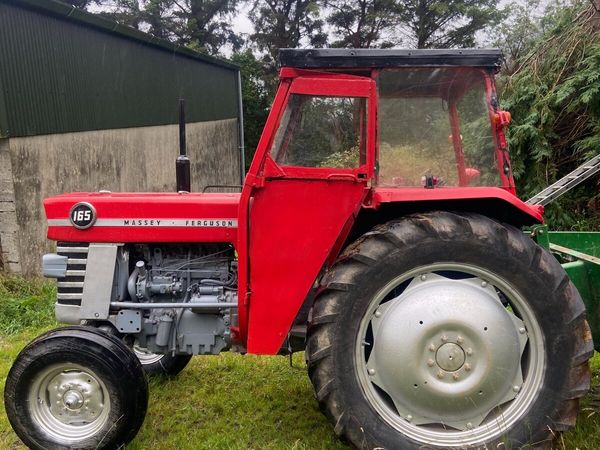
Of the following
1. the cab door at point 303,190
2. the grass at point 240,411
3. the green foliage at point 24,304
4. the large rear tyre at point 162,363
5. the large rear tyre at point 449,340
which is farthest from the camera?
the green foliage at point 24,304

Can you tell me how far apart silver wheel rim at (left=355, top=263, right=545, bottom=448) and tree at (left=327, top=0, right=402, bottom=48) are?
20.3m

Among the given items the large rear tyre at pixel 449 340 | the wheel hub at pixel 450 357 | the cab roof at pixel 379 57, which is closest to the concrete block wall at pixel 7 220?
the cab roof at pixel 379 57

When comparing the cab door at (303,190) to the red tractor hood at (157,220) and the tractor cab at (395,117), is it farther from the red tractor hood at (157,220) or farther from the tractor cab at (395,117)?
the red tractor hood at (157,220)

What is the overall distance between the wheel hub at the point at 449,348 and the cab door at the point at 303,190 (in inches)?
18.7

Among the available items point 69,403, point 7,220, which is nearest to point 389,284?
point 69,403

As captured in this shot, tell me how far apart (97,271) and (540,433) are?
99.7 inches

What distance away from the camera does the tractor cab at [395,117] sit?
261cm

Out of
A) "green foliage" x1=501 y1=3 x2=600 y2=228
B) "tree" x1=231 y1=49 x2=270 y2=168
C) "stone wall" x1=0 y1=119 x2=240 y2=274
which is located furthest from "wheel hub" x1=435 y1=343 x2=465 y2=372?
"tree" x1=231 y1=49 x2=270 y2=168

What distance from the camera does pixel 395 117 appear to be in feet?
8.96

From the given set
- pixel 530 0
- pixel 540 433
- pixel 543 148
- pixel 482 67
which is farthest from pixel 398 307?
pixel 530 0

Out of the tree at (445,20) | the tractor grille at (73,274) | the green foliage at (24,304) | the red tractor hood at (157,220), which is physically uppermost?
the tree at (445,20)

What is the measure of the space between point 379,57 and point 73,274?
2146mm

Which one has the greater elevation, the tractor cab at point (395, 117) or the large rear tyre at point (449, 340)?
the tractor cab at point (395, 117)

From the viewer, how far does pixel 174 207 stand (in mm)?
3072
